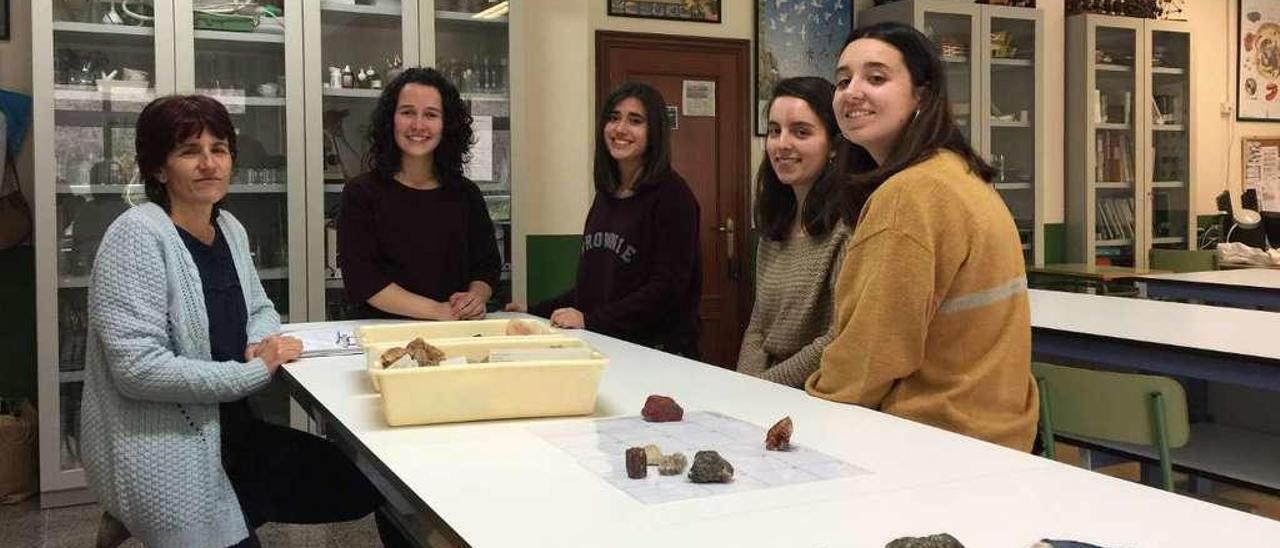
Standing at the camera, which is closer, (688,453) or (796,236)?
(688,453)

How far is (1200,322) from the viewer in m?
2.92

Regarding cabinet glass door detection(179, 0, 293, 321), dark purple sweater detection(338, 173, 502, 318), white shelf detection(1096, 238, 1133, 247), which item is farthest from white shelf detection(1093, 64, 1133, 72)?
dark purple sweater detection(338, 173, 502, 318)

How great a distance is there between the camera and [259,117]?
4.11 metres

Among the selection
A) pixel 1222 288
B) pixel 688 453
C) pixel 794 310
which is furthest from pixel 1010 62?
pixel 688 453

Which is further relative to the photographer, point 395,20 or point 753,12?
point 753,12

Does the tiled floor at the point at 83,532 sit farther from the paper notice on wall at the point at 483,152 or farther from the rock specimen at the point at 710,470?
the rock specimen at the point at 710,470

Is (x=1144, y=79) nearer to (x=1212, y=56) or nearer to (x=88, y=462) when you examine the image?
(x=1212, y=56)

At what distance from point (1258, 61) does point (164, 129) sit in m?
7.02

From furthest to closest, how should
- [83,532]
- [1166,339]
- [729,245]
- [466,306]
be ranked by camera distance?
[729,245] < [83,532] < [466,306] < [1166,339]

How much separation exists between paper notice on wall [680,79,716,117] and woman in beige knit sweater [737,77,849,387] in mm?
2844

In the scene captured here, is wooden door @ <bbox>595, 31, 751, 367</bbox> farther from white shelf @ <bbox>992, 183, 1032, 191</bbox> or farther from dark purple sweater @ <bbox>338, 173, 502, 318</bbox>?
dark purple sweater @ <bbox>338, 173, 502, 318</bbox>

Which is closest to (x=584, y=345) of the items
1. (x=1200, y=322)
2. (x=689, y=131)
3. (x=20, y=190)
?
(x=1200, y=322)

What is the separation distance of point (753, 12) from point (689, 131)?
2.25 ft

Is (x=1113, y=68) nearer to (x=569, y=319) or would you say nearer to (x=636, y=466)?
(x=569, y=319)
